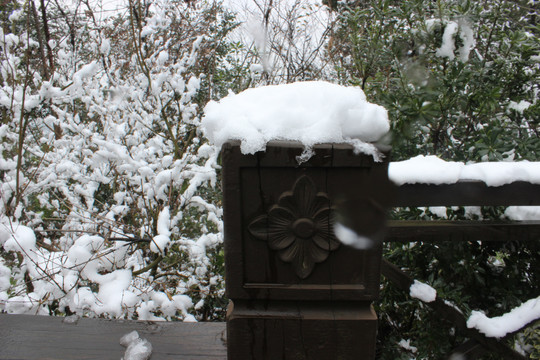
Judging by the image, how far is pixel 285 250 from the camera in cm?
90

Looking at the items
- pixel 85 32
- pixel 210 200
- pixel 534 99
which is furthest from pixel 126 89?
pixel 534 99

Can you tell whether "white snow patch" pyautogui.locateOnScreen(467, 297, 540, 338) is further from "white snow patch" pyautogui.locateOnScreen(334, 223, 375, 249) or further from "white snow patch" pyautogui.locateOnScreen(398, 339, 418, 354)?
"white snow patch" pyautogui.locateOnScreen(334, 223, 375, 249)

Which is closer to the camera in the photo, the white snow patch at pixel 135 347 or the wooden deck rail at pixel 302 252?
the wooden deck rail at pixel 302 252

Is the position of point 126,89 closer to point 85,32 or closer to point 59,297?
point 59,297

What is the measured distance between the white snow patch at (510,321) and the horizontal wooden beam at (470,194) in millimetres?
606

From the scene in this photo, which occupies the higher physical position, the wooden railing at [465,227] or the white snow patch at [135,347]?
the wooden railing at [465,227]

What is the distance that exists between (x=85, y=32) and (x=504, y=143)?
5.35m

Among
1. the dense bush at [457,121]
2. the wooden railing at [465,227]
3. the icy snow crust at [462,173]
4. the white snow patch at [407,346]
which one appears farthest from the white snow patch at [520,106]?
the white snow patch at [407,346]

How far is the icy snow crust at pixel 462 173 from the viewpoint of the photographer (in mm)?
1031

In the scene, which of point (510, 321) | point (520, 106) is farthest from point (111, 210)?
point (520, 106)

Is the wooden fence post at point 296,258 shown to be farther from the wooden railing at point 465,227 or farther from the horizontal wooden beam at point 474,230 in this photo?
the horizontal wooden beam at point 474,230

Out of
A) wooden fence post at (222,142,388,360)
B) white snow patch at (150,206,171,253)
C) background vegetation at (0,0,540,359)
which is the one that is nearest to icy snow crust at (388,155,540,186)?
wooden fence post at (222,142,388,360)

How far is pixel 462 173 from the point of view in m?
1.08

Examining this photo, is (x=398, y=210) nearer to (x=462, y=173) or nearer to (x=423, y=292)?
(x=423, y=292)
